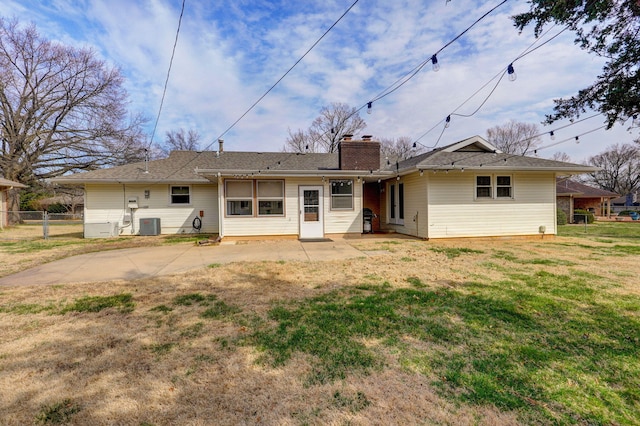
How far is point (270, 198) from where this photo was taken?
1093 centimetres

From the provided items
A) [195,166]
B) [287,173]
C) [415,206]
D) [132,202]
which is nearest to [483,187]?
[415,206]

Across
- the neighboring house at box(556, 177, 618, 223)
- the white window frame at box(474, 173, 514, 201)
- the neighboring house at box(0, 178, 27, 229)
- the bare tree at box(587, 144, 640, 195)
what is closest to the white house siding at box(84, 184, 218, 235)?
the neighboring house at box(0, 178, 27, 229)

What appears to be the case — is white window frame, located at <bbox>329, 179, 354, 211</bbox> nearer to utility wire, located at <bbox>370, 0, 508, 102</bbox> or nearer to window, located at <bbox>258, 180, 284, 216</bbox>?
window, located at <bbox>258, 180, 284, 216</bbox>

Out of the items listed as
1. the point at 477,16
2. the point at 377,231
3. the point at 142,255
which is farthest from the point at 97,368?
the point at 377,231

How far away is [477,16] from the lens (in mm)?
4754

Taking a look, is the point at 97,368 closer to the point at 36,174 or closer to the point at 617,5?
the point at 617,5

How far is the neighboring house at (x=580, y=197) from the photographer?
75.8 feet

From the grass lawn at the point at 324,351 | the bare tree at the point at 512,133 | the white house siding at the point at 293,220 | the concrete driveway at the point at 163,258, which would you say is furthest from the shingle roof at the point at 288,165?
the bare tree at the point at 512,133

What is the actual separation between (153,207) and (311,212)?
7.69 metres

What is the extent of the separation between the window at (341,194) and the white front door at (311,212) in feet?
1.66

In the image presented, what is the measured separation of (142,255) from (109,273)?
205 centimetres

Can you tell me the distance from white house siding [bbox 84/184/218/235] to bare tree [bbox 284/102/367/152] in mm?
19720

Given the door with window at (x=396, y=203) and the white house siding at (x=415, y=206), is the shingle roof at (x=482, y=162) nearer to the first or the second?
the white house siding at (x=415, y=206)

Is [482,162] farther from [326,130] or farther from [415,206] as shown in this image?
[326,130]
